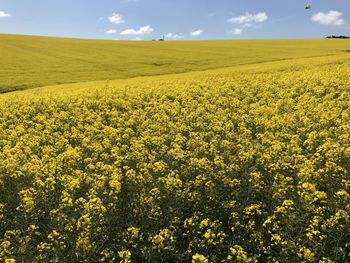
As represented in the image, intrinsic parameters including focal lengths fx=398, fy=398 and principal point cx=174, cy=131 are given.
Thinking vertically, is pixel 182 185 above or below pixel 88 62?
below

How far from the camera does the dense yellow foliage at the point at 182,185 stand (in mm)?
7816

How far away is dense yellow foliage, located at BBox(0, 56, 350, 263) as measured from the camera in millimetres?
7816

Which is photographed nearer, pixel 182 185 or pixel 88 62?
pixel 182 185

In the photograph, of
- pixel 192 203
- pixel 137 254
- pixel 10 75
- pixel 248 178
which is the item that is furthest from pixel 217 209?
pixel 10 75

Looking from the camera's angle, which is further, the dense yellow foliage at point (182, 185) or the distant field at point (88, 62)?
the distant field at point (88, 62)

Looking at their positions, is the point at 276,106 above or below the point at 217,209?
above

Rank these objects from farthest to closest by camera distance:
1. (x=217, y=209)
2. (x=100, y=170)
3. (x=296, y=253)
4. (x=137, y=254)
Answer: (x=100, y=170), (x=217, y=209), (x=137, y=254), (x=296, y=253)

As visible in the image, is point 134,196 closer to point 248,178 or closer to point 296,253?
point 248,178

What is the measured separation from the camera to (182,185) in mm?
10172

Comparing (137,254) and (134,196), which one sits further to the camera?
(134,196)

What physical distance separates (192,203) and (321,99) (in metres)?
11.6

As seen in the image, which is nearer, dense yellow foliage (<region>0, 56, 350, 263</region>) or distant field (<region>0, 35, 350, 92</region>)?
dense yellow foliage (<region>0, 56, 350, 263</region>)

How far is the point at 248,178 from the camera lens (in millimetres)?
10180

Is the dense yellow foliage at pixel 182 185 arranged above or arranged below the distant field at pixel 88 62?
below
